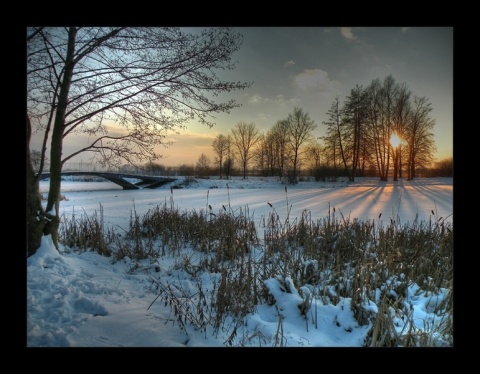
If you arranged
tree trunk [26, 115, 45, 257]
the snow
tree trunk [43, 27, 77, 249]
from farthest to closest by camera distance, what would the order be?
tree trunk [43, 27, 77, 249] → tree trunk [26, 115, 45, 257] → the snow

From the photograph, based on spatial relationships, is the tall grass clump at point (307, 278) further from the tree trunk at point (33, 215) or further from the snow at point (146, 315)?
the tree trunk at point (33, 215)

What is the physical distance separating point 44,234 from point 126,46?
342 cm

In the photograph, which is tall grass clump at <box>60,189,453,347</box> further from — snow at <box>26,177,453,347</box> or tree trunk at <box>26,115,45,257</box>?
tree trunk at <box>26,115,45,257</box>

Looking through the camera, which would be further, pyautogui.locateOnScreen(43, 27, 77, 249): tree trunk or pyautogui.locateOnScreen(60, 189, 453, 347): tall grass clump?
pyautogui.locateOnScreen(43, 27, 77, 249): tree trunk

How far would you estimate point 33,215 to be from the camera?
3.85 metres

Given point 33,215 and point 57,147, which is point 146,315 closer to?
point 33,215

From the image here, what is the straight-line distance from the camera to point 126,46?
4.30 metres

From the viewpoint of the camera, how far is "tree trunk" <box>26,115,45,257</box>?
3.79 metres

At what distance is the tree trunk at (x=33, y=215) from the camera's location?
3795 millimetres

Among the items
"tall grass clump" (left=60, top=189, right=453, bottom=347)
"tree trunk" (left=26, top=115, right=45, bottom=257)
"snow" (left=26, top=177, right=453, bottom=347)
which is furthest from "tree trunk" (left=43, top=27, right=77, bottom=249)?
"tall grass clump" (left=60, top=189, right=453, bottom=347)

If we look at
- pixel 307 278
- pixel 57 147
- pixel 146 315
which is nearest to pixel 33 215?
pixel 57 147
